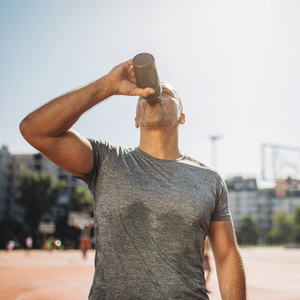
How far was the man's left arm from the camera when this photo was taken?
1.90m

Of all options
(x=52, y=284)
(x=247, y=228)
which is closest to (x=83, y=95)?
(x=52, y=284)

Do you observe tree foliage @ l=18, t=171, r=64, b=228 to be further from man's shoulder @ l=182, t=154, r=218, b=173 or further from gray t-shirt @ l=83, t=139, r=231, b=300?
gray t-shirt @ l=83, t=139, r=231, b=300

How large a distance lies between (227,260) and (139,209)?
71 cm

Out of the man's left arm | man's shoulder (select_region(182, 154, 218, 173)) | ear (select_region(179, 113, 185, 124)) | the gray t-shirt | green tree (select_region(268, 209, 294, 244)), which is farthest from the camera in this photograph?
green tree (select_region(268, 209, 294, 244))

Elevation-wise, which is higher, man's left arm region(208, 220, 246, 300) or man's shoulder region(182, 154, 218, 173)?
man's shoulder region(182, 154, 218, 173)

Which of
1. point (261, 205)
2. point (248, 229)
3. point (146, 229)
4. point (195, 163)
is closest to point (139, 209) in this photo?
point (146, 229)

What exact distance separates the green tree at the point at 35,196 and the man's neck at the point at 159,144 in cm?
4565

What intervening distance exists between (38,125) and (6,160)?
6736cm

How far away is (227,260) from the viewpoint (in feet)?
6.44

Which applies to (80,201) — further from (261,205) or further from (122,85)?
(261,205)

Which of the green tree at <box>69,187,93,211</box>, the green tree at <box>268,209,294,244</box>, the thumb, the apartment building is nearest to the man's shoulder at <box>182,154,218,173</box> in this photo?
the thumb

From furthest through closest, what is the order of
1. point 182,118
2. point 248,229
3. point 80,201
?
point 248,229, point 80,201, point 182,118

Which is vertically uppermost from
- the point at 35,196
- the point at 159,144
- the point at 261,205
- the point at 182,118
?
the point at 182,118

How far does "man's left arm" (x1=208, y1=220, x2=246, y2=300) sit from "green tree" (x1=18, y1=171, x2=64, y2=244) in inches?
1802
